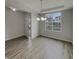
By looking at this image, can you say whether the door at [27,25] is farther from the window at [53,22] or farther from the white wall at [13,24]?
the window at [53,22]

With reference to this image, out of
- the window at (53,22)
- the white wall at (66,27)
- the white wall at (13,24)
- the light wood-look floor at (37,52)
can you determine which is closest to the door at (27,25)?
the white wall at (13,24)

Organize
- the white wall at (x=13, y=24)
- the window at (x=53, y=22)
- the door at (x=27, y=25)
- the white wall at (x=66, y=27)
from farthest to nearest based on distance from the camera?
1. the door at (x=27, y=25)
2. the window at (x=53, y=22)
3. the white wall at (x=13, y=24)
4. the white wall at (x=66, y=27)

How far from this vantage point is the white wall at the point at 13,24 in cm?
615

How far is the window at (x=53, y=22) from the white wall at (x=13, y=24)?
283 cm

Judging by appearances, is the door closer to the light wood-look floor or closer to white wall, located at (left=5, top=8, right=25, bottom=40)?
white wall, located at (left=5, top=8, right=25, bottom=40)

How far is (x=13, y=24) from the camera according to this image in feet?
22.8

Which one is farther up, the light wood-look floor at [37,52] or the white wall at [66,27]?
the white wall at [66,27]

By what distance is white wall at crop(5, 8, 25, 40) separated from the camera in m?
6.15

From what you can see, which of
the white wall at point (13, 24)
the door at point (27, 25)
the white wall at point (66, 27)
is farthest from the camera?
the door at point (27, 25)

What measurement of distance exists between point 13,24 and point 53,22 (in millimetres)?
3892

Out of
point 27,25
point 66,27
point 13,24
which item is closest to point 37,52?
point 66,27

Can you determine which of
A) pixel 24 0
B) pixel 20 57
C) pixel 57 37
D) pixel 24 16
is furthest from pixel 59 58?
pixel 24 16
